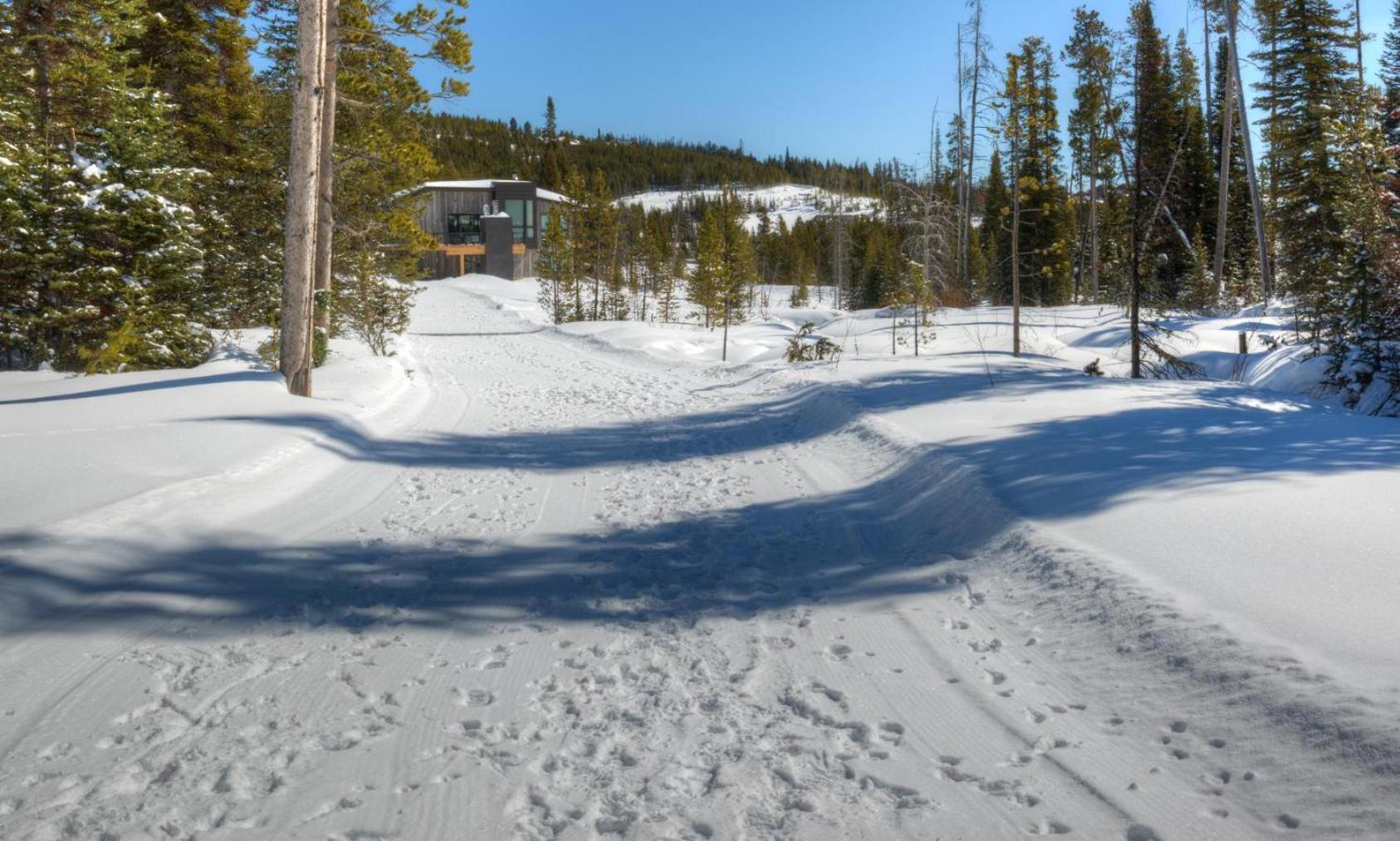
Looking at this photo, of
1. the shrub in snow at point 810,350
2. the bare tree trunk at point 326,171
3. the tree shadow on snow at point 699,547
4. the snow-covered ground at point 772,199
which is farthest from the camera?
the snow-covered ground at point 772,199

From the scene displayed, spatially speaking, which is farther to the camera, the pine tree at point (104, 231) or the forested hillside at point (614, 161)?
the forested hillside at point (614, 161)

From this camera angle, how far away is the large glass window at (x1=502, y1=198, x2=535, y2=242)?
7106cm

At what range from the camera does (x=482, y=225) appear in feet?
229

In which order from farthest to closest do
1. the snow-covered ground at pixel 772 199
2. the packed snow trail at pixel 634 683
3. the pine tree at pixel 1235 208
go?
the snow-covered ground at pixel 772 199
the pine tree at pixel 1235 208
the packed snow trail at pixel 634 683

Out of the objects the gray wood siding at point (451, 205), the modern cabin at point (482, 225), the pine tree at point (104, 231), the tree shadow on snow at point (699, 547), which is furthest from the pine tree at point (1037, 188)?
the gray wood siding at point (451, 205)

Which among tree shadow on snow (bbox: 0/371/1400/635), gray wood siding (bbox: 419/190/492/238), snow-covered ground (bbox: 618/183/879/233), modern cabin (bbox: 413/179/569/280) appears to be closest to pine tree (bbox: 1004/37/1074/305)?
tree shadow on snow (bbox: 0/371/1400/635)

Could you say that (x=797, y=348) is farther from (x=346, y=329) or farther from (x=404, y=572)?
(x=404, y=572)

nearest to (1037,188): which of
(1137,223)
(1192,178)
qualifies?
(1137,223)

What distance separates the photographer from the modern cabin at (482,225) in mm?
69188

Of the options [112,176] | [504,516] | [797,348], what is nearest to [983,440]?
[504,516]

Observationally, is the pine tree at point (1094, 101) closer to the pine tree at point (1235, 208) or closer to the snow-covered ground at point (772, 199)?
the pine tree at point (1235, 208)

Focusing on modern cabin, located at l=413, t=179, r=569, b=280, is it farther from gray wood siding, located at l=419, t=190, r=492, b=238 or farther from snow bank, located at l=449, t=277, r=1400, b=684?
snow bank, located at l=449, t=277, r=1400, b=684

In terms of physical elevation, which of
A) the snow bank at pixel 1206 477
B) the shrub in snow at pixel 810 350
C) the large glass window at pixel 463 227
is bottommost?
the snow bank at pixel 1206 477

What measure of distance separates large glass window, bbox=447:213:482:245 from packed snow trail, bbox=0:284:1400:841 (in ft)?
223
